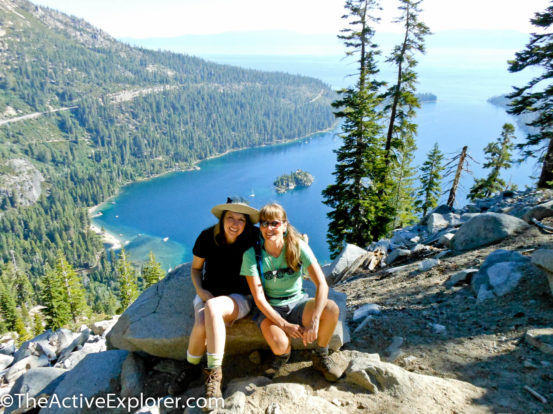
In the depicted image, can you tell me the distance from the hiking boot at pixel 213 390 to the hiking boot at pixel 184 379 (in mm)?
1083

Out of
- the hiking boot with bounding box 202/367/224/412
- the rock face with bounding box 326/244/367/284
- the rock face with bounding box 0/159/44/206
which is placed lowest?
the rock face with bounding box 0/159/44/206

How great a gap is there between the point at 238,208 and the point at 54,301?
33.4 metres

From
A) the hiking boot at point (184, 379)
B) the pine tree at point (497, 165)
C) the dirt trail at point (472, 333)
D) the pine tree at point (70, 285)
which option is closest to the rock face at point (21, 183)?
the pine tree at point (70, 285)

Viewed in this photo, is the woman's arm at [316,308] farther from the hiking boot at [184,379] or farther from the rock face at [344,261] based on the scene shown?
the rock face at [344,261]

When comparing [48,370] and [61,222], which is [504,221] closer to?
[48,370]

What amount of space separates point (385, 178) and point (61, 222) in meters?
123

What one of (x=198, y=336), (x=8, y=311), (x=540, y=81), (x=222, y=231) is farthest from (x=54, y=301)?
(x=540, y=81)

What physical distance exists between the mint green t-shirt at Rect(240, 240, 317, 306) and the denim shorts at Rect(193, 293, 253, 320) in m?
0.30

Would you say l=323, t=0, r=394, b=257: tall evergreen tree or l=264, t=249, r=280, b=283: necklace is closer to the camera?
l=264, t=249, r=280, b=283: necklace

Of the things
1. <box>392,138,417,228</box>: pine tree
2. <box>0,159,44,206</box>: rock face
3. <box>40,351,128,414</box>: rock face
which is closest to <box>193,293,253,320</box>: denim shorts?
<box>40,351,128,414</box>: rock face

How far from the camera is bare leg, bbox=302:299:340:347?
12.6ft

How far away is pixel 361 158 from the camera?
16000mm

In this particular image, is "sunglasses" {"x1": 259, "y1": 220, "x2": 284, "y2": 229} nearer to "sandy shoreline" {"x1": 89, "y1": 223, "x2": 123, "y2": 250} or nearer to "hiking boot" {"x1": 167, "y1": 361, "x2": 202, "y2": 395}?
"hiking boot" {"x1": 167, "y1": 361, "x2": 202, "y2": 395}

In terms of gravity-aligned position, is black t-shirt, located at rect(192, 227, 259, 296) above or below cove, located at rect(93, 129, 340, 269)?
above
